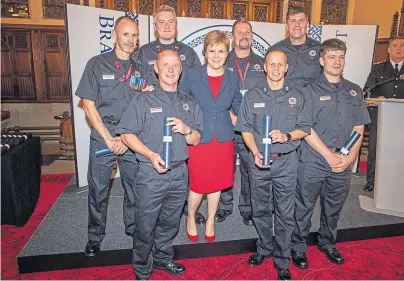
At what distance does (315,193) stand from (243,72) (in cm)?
116

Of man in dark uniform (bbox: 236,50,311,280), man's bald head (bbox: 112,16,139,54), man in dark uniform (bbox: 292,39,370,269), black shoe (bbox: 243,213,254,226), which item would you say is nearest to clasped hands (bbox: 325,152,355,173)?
man in dark uniform (bbox: 292,39,370,269)

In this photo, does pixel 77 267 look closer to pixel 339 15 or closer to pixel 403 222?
pixel 403 222

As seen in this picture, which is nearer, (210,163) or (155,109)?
(155,109)

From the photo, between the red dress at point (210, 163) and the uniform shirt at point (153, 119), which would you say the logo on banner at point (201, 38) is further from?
the uniform shirt at point (153, 119)

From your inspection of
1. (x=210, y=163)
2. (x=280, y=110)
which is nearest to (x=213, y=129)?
(x=210, y=163)

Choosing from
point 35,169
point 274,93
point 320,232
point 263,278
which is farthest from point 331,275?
point 35,169

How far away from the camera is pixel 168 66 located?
2.06 m

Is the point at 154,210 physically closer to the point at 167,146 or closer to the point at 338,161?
the point at 167,146

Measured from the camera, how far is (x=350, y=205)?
3.58 m

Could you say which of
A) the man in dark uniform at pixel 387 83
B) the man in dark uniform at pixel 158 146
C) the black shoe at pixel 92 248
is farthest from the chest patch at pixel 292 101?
the man in dark uniform at pixel 387 83

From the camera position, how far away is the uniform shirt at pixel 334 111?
2.42 metres

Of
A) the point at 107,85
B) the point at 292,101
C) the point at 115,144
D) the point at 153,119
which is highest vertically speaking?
the point at 107,85

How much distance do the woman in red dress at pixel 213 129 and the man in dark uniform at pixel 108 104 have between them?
444 millimetres

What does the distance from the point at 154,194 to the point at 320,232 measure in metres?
1.50
